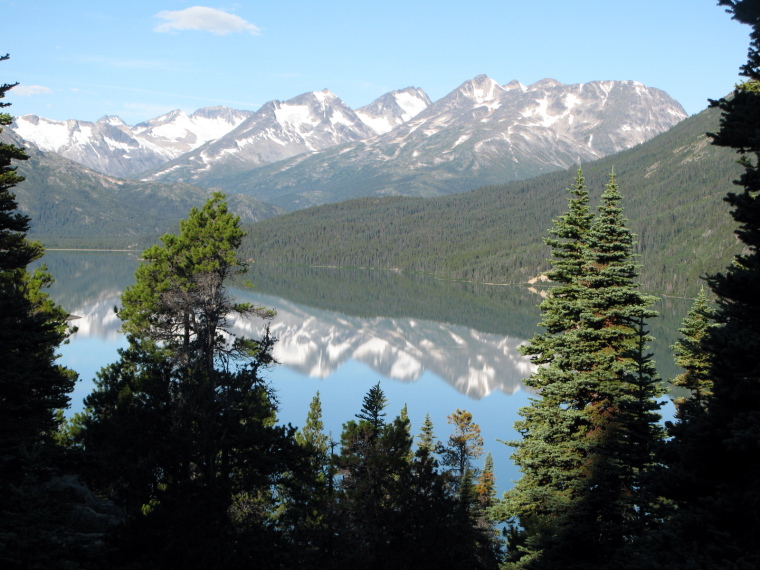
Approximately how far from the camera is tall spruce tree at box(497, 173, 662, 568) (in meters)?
17.9

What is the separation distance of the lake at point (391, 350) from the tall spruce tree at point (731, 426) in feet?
114

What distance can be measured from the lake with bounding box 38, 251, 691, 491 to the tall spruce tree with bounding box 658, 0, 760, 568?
114 feet

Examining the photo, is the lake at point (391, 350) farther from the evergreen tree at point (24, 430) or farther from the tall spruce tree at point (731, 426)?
the tall spruce tree at point (731, 426)

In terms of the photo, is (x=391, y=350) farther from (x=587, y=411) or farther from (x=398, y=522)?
(x=398, y=522)

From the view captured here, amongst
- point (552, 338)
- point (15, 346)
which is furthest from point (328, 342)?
point (15, 346)

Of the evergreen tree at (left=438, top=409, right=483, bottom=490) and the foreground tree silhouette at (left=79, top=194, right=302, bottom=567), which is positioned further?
the evergreen tree at (left=438, top=409, right=483, bottom=490)

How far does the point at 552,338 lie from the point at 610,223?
416 cm

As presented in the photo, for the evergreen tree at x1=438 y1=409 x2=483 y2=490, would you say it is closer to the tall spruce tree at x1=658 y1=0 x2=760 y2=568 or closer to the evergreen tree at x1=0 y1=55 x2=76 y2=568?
the evergreen tree at x1=0 y1=55 x2=76 y2=568

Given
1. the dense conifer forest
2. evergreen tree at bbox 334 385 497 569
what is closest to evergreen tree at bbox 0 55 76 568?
the dense conifer forest

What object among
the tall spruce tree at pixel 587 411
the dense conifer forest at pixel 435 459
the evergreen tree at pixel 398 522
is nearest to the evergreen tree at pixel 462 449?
the dense conifer forest at pixel 435 459

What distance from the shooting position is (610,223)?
21688mm

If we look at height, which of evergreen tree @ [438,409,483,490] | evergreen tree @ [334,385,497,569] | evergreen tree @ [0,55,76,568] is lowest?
evergreen tree @ [438,409,483,490]

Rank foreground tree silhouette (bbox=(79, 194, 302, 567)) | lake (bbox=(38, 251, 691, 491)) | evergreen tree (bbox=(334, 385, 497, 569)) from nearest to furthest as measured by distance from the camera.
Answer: foreground tree silhouette (bbox=(79, 194, 302, 567)), evergreen tree (bbox=(334, 385, 497, 569)), lake (bbox=(38, 251, 691, 491))

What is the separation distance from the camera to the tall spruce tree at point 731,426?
9.22 meters
